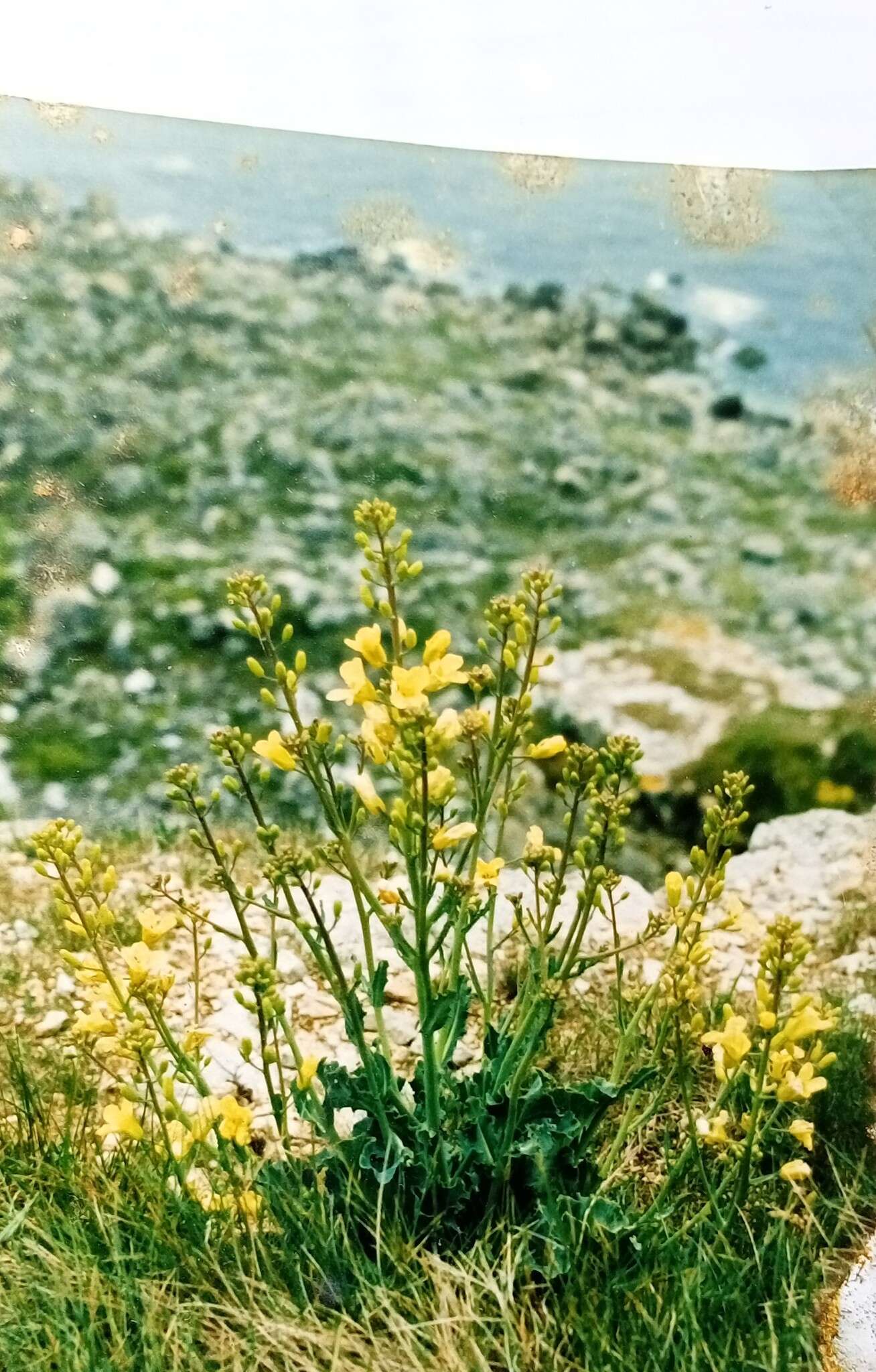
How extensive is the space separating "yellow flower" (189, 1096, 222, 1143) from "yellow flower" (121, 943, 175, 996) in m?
0.13

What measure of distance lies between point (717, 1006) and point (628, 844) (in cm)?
21

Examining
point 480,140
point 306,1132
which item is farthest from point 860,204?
point 306,1132

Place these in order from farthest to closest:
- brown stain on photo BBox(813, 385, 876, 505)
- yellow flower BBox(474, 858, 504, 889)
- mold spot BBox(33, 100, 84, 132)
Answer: brown stain on photo BBox(813, 385, 876, 505), mold spot BBox(33, 100, 84, 132), yellow flower BBox(474, 858, 504, 889)

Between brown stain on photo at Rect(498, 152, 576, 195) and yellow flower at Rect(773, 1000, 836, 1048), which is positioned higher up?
brown stain on photo at Rect(498, 152, 576, 195)

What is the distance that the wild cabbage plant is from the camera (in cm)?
110

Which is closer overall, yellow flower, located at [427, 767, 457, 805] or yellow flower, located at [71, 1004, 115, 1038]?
yellow flower, located at [427, 767, 457, 805]

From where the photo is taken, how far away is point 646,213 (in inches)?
55.2

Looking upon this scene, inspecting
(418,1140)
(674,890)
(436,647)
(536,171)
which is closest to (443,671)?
(436,647)

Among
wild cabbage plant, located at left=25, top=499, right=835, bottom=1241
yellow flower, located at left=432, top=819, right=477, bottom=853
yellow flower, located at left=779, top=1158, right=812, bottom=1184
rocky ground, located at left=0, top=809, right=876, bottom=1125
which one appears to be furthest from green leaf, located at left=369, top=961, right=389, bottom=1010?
yellow flower, located at left=779, top=1158, right=812, bottom=1184

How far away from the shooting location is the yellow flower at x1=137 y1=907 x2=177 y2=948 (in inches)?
47.9

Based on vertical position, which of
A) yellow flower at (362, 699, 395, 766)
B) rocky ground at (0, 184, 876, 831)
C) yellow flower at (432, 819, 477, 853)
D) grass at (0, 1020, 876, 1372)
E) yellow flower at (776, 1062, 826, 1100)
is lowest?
grass at (0, 1020, 876, 1372)

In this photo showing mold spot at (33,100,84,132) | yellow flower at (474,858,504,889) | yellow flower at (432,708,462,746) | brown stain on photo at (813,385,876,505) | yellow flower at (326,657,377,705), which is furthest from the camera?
brown stain on photo at (813,385,876,505)

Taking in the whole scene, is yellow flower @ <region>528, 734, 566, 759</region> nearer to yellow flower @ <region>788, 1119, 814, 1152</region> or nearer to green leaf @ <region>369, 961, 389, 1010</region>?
green leaf @ <region>369, 961, 389, 1010</region>

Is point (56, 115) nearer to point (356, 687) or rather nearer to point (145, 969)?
point (356, 687)
